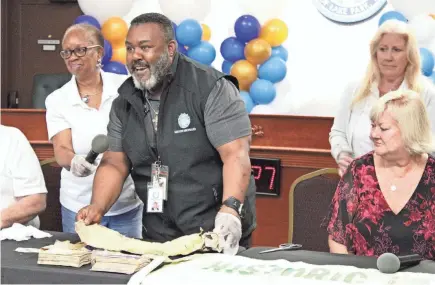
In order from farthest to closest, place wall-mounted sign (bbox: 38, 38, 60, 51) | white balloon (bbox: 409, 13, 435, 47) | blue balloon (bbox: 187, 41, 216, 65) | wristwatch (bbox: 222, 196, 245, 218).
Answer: wall-mounted sign (bbox: 38, 38, 60, 51)
blue balloon (bbox: 187, 41, 216, 65)
white balloon (bbox: 409, 13, 435, 47)
wristwatch (bbox: 222, 196, 245, 218)

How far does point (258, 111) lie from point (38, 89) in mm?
1862

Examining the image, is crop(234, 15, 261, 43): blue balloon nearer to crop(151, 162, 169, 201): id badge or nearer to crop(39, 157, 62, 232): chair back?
crop(39, 157, 62, 232): chair back

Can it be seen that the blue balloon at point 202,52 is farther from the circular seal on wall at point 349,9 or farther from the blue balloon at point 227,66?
the circular seal on wall at point 349,9

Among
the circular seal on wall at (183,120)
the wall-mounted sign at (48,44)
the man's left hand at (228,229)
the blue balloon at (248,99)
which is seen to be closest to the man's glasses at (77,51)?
the circular seal on wall at (183,120)

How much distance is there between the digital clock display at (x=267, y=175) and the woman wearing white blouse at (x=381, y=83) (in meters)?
0.84

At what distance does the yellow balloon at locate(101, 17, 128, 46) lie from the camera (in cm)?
642

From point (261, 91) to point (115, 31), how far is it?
50.5 inches

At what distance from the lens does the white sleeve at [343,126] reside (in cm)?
338

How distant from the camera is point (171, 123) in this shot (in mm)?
2600

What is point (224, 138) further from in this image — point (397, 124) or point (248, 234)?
point (397, 124)

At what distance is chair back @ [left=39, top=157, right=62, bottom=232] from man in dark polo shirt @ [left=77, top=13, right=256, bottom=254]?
54 cm

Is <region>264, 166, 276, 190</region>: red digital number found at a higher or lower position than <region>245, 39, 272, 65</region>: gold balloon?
lower

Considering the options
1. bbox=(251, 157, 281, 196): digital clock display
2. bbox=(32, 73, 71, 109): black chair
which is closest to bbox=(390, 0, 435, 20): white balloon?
bbox=(251, 157, 281, 196): digital clock display

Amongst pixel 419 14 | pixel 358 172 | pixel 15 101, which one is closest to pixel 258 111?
pixel 419 14
